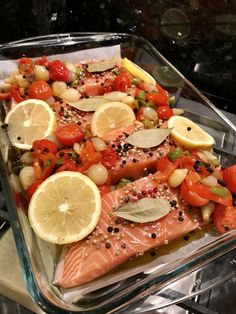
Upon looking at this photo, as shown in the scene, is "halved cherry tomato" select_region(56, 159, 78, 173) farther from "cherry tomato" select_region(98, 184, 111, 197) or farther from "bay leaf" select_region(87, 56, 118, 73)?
"bay leaf" select_region(87, 56, 118, 73)

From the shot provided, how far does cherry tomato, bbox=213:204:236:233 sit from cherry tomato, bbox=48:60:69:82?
0.80m

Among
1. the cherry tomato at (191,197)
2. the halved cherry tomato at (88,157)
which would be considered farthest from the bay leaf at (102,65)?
the cherry tomato at (191,197)

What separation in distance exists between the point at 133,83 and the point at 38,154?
564 mm

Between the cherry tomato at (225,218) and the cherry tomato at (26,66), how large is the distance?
3.04 feet

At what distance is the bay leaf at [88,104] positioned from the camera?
1.73m

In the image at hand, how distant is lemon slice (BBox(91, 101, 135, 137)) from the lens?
1664 millimetres

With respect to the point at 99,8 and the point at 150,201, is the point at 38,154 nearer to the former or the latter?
the point at 150,201

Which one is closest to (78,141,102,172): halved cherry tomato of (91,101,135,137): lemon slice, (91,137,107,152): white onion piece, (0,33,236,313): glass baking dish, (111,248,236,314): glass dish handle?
(91,137,107,152): white onion piece

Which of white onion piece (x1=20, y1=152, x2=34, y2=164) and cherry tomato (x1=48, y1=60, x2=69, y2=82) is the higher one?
cherry tomato (x1=48, y1=60, x2=69, y2=82)

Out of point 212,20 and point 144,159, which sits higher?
point 212,20

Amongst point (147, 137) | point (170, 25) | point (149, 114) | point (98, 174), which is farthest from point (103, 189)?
point (170, 25)

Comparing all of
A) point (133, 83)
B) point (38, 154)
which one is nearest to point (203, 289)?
point (38, 154)

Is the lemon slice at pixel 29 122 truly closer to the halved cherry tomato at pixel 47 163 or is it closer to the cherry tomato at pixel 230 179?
the halved cherry tomato at pixel 47 163

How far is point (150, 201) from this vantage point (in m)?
1.42
